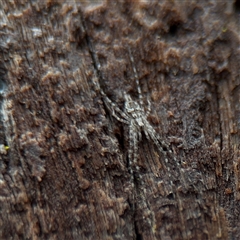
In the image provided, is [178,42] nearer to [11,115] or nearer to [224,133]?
[224,133]

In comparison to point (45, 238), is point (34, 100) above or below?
above

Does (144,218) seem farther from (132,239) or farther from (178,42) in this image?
(178,42)

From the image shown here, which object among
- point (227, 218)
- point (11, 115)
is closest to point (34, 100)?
point (11, 115)

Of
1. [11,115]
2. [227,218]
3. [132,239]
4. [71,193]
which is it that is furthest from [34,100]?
[227,218]

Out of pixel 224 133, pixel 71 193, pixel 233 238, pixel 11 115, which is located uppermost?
pixel 11 115

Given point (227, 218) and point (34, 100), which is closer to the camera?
point (34, 100)

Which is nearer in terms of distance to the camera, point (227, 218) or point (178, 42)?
point (178, 42)
